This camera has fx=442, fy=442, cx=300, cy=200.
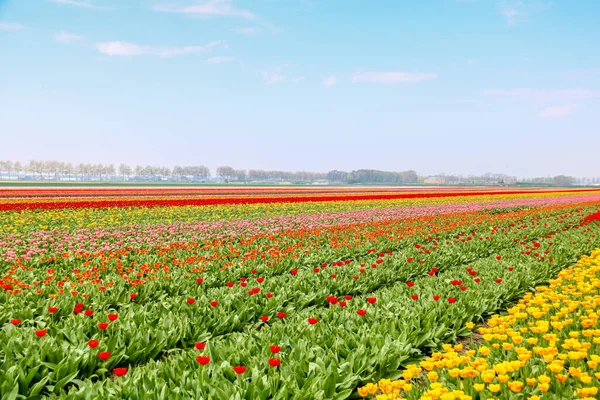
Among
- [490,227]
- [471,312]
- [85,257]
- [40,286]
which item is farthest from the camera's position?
[490,227]

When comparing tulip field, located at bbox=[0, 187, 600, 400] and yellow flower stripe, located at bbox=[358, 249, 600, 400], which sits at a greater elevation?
yellow flower stripe, located at bbox=[358, 249, 600, 400]

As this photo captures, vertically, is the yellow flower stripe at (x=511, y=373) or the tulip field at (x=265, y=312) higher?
the yellow flower stripe at (x=511, y=373)

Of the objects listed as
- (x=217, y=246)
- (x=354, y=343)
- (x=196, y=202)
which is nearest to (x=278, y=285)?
(x=354, y=343)

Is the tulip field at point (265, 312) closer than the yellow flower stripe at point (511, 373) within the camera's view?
No

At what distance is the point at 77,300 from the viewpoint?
22.2 ft

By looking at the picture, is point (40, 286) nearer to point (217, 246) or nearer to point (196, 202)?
point (217, 246)

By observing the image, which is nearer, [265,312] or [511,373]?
[511,373]

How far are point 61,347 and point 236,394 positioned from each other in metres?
2.38

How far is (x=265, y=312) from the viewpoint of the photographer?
6711 millimetres

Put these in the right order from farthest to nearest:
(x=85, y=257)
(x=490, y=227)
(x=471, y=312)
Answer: (x=490, y=227) < (x=85, y=257) < (x=471, y=312)

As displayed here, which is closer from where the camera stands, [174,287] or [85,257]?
[174,287]

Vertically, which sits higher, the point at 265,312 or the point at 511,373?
the point at 511,373

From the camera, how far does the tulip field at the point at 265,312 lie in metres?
4.00

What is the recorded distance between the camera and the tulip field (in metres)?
4.00
